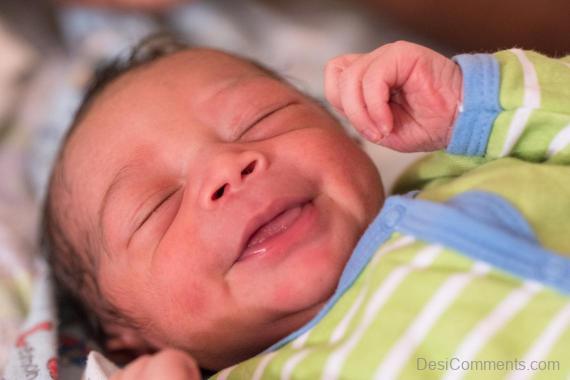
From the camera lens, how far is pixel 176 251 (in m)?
0.81

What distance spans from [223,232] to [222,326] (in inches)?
4.6

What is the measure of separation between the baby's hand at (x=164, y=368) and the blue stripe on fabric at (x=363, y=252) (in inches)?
7.4

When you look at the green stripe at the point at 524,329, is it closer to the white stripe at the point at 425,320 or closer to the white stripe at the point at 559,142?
the white stripe at the point at 425,320

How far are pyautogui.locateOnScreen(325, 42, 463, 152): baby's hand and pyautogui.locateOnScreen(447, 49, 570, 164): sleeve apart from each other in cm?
2

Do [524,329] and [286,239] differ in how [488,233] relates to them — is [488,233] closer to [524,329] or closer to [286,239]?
[524,329]

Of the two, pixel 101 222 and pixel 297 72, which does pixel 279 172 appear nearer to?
pixel 101 222

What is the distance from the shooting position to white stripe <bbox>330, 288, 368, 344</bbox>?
0.76 metres

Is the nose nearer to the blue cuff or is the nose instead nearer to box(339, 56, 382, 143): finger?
box(339, 56, 382, 143): finger

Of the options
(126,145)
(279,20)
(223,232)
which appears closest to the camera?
(223,232)

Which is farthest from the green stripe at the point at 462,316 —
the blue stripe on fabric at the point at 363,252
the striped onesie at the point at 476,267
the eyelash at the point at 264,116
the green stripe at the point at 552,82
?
the eyelash at the point at 264,116

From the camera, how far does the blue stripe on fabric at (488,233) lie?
0.67 meters

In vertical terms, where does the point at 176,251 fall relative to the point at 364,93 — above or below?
below

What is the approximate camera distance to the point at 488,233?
696 mm

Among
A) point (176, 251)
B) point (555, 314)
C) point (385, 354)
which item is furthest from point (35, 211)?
point (555, 314)
